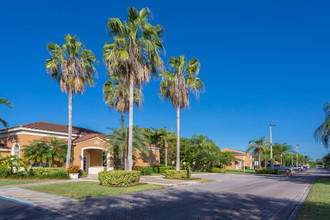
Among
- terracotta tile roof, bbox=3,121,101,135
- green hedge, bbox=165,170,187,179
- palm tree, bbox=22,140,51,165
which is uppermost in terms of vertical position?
terracotta tile roof, bbox=3,121,101,135

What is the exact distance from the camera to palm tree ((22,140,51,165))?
23047 millimetres

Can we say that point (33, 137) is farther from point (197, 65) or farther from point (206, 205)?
point (206, 205)

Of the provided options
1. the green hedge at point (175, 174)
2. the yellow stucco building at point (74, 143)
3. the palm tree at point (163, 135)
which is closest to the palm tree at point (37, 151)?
the yellow stucco building at point (74, 143)

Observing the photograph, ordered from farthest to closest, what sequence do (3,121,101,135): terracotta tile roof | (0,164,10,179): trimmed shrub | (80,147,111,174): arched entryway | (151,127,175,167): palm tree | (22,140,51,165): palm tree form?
(151,127,175,167): palm tree < (80,147,111,174): arched entryway < (3,121,101,135): terracotta tile roof < (22,140,51,165): palm tree < (0,164,10,179): trimmed shrub

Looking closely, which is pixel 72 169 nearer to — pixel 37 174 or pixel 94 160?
pixel 37 174

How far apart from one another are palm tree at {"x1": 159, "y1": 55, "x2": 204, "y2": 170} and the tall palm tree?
4873mm

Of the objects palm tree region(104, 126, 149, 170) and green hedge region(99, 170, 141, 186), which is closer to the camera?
green hedge region(99, 170, 141, 186)

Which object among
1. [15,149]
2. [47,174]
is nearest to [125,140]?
[47,174]

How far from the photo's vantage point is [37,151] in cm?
2334

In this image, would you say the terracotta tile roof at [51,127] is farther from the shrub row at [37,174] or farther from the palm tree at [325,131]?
the palm tree at [325,131]

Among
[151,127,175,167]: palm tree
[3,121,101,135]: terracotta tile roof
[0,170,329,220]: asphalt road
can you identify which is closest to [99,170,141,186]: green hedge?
[0,170,329,220]: asphalt road

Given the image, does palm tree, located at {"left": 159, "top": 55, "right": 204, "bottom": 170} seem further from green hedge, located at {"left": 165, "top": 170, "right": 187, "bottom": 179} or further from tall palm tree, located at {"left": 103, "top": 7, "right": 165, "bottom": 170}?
tall palm tree, located at {"left": 103, "top": 7, "right": 165, "bottom": 170}

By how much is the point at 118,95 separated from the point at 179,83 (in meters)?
8.33

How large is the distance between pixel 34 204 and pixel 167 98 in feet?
55.1
